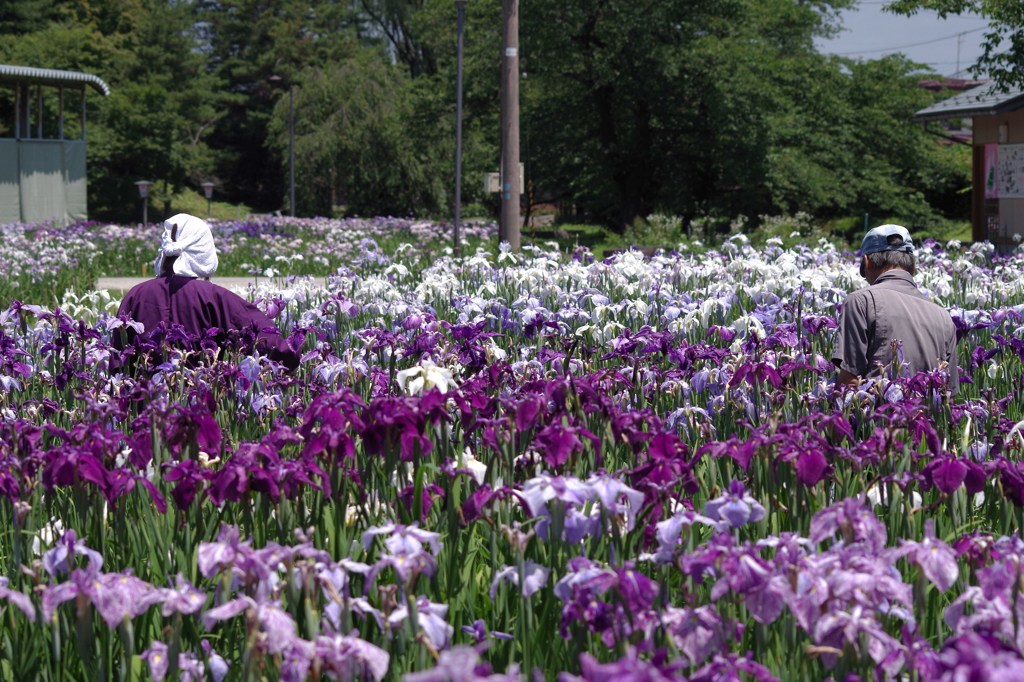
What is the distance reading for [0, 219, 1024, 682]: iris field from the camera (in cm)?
211

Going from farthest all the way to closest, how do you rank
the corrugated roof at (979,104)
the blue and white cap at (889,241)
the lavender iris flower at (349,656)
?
the corrugated roof at (979,104) → the blue and white cap at (889,241) → the lavender iris flower at (349,656)

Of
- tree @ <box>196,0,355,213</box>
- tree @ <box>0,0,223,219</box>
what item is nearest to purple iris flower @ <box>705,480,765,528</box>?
tree @ <box>0,0,223,219</box>

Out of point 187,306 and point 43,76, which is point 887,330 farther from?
point 43,76

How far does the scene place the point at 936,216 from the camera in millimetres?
34969

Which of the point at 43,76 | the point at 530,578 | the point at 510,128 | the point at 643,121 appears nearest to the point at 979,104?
the point at 510,128

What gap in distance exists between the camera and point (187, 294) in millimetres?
6258

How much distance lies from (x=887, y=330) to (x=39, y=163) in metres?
37.3

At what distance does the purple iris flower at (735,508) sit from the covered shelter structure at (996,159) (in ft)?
63.6

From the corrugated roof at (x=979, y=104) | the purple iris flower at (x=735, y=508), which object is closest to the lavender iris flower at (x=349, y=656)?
the purple iris flower at (x=735, y=508)

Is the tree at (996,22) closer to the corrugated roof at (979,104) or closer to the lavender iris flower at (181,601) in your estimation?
the corrugated roof at (979,104)

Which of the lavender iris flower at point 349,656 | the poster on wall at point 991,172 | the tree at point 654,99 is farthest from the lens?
the tree at point 654,99

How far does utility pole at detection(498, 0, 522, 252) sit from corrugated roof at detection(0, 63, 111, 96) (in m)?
23.6

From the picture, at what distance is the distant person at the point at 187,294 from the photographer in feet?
20.4

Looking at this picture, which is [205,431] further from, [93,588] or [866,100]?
[866,100]
